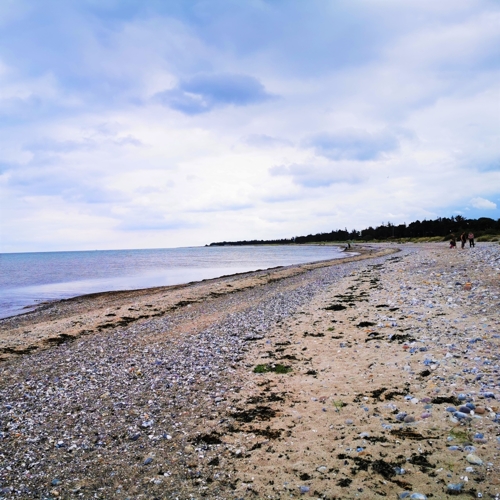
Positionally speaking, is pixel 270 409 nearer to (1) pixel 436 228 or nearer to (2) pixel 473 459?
(2) pixel 473 459

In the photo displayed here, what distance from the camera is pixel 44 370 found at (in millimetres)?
12781

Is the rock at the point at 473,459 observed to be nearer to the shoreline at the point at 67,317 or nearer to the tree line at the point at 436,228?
the shoreline at the point at 67,317

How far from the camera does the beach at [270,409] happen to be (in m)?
5.78

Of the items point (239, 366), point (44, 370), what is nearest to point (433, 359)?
point (239, 366)

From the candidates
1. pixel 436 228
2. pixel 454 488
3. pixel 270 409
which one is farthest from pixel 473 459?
pixel 436 228

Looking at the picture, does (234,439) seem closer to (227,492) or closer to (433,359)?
(227,492)

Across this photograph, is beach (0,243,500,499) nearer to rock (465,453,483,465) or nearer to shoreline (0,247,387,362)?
rock (465,453,483,465)

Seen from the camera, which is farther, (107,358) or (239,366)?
(107,358)

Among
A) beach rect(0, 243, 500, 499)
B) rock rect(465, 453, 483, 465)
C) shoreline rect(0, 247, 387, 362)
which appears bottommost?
shoreline rect(0, 247, 387, 362)

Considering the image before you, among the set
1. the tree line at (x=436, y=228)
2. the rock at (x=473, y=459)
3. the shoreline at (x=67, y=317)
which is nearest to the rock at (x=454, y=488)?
the rock at (x=473, y=459)

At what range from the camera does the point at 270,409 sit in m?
8.36

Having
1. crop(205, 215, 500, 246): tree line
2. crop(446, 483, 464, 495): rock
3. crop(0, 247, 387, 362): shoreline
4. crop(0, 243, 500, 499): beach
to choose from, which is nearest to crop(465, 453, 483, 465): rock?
crop(0, 243, 500, 499): beach

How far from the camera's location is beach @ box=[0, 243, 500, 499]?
5781mm

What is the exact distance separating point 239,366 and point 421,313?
7882mm
